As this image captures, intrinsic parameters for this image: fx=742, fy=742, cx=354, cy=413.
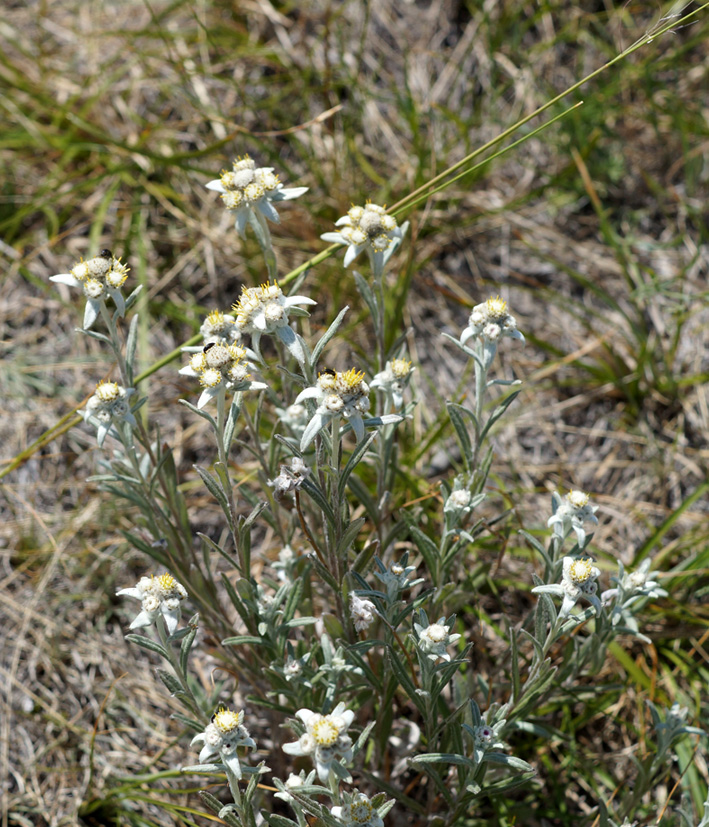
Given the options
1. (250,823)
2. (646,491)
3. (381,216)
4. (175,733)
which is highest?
(381,216)

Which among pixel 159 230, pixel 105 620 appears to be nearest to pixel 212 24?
pixel 159 230

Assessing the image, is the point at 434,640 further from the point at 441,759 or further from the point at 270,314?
the point at 270,314

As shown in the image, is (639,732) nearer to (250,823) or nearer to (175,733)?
(250,823)

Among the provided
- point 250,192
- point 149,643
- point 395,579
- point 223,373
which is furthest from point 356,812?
point 250,192

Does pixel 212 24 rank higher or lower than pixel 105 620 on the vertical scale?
higher

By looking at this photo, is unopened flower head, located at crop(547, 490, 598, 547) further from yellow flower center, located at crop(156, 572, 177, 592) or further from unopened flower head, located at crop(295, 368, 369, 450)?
yellow flower center, located at crop(156, 572, 177, 592)
